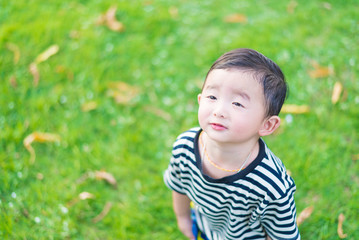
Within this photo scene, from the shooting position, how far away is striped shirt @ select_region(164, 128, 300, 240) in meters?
1.54

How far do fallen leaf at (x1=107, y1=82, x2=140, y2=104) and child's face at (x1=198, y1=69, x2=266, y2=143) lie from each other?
1.77 m

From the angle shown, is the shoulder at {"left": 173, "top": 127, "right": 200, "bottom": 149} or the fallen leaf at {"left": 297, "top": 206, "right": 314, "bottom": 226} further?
the fallen leaf at {"left": 297, "top": 206, "right": 314, "bottom": 226}

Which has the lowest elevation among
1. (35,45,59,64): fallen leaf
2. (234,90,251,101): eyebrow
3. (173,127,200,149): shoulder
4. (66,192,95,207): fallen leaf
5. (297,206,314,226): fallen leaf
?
(297,206,314,226): fallen leaf

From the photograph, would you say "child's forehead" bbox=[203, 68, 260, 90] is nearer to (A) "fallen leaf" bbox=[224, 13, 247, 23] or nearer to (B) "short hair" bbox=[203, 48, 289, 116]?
(B) "short hair" bbox=[203, 48, 289, 116]

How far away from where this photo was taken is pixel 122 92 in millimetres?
3180

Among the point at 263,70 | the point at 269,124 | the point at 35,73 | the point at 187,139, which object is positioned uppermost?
the point at 263,70

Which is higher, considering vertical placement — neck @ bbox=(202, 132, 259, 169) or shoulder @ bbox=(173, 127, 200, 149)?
neck @ bbox=(202, 132, 259, 169)

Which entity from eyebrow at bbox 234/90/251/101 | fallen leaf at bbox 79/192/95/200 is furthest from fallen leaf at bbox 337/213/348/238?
fallen leaf at bbox 79/192/95/200

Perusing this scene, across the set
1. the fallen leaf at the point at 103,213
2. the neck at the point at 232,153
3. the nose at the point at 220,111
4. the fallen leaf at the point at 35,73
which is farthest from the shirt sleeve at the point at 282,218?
the fallen leaf at the point at 35,73

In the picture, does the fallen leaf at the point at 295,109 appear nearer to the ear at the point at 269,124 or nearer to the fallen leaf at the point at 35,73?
the ear at the point at 269,124

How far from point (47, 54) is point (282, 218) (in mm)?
2795

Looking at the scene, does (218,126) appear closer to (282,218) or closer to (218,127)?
(218,127)

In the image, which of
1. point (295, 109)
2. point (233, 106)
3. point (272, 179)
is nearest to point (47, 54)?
point (295, 109)

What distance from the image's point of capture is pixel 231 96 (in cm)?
139
